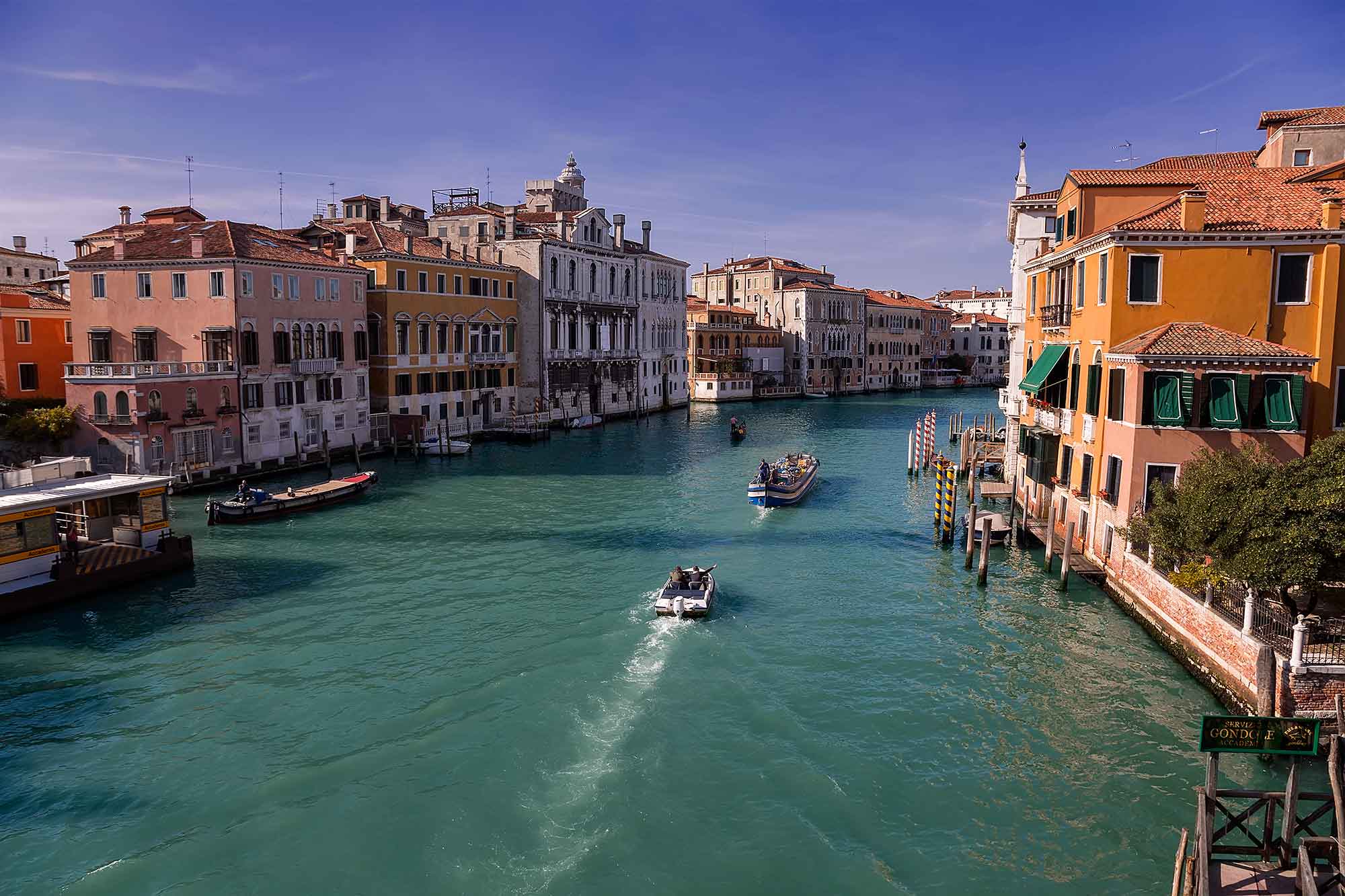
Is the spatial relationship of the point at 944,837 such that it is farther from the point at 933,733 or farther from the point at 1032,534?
the point at 1032,534

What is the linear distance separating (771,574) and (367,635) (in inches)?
339

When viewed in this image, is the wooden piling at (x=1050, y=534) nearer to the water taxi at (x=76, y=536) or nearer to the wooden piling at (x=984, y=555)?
the wooden piling at (x=984, y=555)

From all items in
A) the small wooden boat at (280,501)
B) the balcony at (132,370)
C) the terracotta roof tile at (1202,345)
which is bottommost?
the small wooden boat at (280,501)

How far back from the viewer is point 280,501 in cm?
2656

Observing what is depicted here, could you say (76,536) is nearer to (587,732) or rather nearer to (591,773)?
(587,732)

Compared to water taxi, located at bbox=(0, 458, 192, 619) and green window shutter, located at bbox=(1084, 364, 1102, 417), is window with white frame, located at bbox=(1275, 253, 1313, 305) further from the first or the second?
water taxi, located at bbox=(0, 458, 192, 619)

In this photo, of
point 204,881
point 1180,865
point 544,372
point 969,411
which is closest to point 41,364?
point 544,372

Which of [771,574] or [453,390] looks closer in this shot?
[771,574]

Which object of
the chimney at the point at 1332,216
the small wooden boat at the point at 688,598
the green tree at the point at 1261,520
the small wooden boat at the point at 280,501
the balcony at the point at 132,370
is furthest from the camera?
the balcony at the point at 132,370

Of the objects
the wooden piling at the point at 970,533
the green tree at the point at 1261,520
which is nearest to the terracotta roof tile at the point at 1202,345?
the green tree at the point at 1261,520

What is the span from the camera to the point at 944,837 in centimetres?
1041

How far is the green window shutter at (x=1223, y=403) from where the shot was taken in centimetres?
1592

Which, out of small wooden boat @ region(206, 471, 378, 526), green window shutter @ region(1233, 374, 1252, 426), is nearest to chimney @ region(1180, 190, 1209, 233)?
green window shutter @ region(1233, 374, 1252, 426)

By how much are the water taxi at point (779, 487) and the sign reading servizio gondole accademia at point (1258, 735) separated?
19664 millimetres
